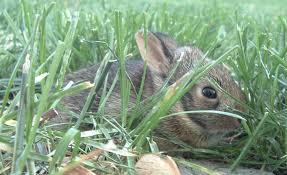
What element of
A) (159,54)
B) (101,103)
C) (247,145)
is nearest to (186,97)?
(159,54)

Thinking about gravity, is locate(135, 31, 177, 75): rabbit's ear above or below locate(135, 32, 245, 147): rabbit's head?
above

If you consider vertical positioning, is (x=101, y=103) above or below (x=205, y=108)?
above

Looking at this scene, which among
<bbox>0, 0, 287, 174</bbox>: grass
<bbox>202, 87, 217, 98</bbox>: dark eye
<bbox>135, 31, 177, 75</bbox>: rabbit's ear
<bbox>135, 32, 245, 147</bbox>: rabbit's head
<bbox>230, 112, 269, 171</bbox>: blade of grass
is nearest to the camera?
<bbox>0, 0, 287, 174</bbox>: grass

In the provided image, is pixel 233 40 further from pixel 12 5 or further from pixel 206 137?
pixel 12 5

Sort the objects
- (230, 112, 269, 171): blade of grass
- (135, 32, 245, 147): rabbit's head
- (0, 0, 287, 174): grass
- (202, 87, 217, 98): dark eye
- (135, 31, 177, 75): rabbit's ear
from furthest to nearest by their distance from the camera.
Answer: (135, 31, 177, 75): rabbit's ear, (202, 87, 217, 98): dark eye, (135, 32, 245, 147): rabbit's head, (230, 112, 269, 171): blade of grass, (0, 0, 287, 174): grass

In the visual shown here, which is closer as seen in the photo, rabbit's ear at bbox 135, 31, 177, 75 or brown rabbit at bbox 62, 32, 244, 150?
brown rabbit at bbox 62, 32, 244, 150

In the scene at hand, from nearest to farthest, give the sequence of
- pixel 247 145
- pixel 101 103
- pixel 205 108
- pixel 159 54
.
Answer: pixel 101 103
pixel 247 145
pixel 205 108
pixel 159 54

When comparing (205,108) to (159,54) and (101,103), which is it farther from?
(101,103)

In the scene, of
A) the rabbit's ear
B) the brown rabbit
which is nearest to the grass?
the brown rabbit

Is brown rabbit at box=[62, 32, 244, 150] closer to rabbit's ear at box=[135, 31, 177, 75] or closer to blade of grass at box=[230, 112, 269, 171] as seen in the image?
rabbit's ear at box=[135, 31, 177, 75]
